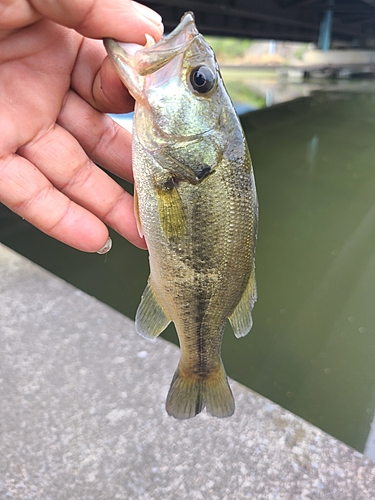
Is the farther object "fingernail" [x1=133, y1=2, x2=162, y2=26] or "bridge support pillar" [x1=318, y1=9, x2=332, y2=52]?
"bridge support pillar" [x1=318, y1=9, x2=332, y2=52]

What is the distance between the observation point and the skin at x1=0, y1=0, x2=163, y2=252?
165cm

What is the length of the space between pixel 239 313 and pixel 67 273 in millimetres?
3170

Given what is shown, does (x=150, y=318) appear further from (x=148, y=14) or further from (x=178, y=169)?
(x=148, y=14)

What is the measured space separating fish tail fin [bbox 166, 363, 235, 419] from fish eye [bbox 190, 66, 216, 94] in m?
1.10

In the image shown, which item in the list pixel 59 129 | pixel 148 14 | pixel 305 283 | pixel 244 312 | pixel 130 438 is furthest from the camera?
pixel 305 283

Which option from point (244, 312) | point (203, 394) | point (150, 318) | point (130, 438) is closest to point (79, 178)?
point (150, 318)

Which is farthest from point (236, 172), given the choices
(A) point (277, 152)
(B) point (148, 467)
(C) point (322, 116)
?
(C) point (322, 116)

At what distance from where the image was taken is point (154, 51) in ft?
4.48

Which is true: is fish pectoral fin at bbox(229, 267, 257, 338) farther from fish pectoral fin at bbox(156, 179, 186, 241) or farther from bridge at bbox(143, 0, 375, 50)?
bridge at bbox(143, 0, 375, 50)

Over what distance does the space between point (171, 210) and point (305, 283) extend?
3.25 m

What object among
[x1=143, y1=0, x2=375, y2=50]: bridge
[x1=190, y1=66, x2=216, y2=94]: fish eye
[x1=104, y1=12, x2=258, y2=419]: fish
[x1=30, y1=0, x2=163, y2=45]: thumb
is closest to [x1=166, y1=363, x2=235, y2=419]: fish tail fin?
[x1=104, y1=12, x2=258, y2=419]: fish

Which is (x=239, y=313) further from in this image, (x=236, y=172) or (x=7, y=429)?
(x=7, y=429)

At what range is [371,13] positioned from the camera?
47.4 feet

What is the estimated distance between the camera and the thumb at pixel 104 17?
1.43 m
